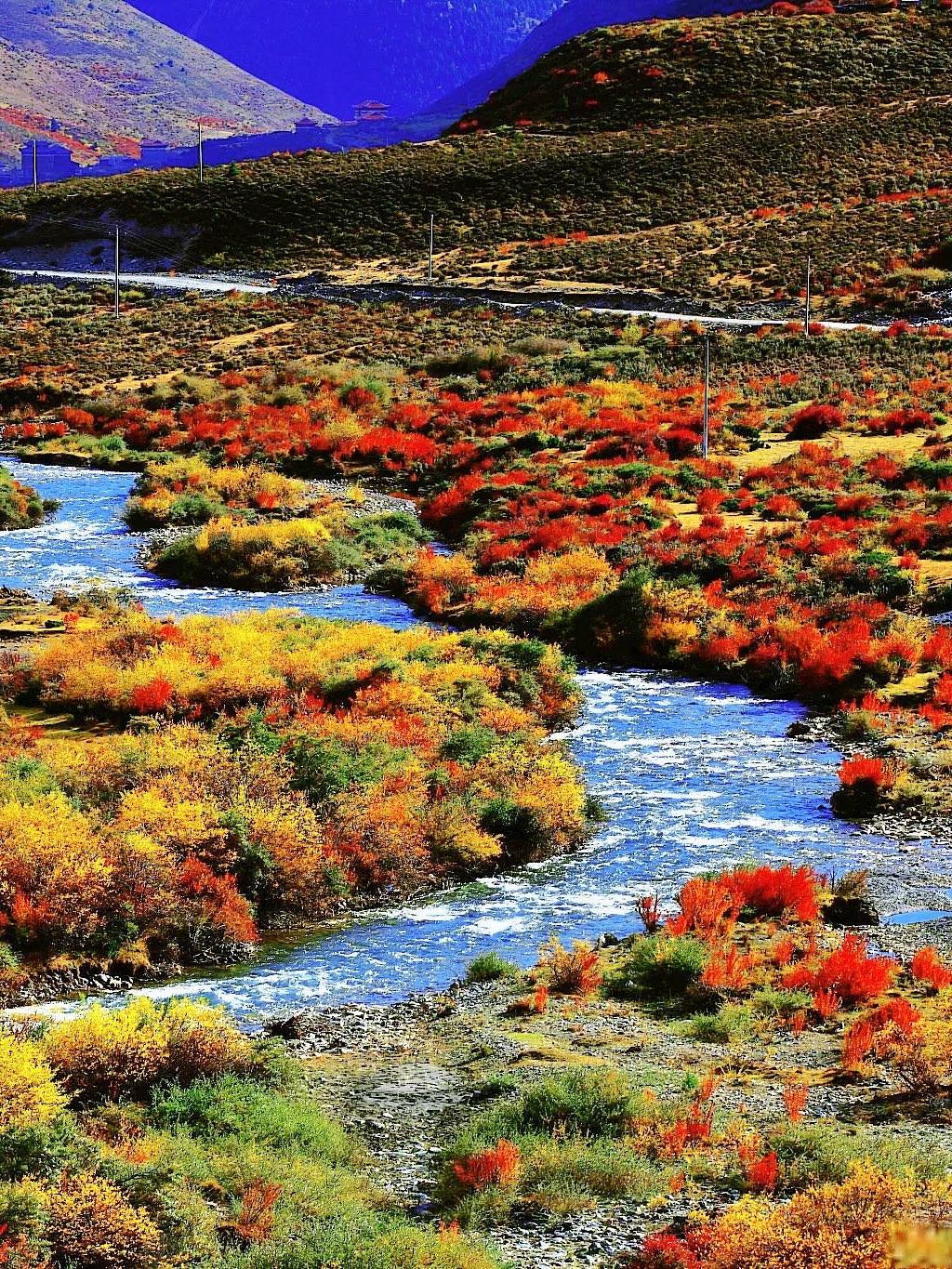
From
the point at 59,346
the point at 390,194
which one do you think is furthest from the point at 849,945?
the point at 390,194

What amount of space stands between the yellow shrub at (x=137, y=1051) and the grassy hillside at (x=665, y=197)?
5443 centimetres

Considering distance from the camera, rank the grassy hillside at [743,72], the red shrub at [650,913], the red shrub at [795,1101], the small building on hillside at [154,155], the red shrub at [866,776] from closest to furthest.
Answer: the red shrub at [795,1101]
the red shrub at [650,913]
the red shrub at [866,776]
the grassy hillside at [743,72]
the small building on hillside at [154,155]

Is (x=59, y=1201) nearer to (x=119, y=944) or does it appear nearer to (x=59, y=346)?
(x=119, y=944)

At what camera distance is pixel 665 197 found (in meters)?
80.8

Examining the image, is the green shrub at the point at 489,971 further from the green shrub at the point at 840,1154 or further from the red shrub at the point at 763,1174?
the red shrub at the point at 763,1174

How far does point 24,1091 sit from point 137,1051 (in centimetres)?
129

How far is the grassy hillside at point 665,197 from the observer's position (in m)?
68.9

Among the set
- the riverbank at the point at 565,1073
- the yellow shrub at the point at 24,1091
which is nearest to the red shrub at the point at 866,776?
the riverbank at the point at 565,1073

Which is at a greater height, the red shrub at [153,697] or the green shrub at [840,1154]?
the red shrub at [153,697]

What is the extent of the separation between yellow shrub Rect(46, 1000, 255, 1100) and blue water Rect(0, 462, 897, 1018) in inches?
67.9

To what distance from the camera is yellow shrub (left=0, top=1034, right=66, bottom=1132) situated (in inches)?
361

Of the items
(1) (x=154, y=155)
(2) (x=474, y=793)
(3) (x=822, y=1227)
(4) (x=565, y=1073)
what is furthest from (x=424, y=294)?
(1) (x=154, y=155)

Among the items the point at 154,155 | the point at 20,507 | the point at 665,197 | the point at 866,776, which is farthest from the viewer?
the point at 154,155

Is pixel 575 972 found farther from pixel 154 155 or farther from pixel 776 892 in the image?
pixel 154 155
